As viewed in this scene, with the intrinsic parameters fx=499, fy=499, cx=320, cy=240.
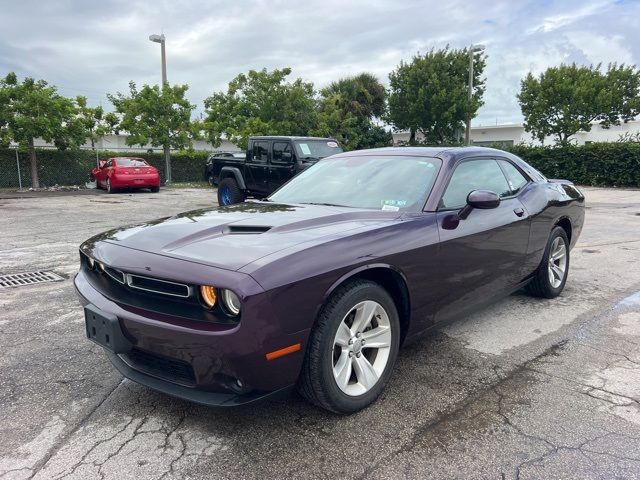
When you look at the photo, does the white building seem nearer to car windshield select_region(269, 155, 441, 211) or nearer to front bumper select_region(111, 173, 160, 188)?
front bumper select_region(111, 173, 160, 188)

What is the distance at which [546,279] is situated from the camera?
478 centimetres

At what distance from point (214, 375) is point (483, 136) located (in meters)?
42.5

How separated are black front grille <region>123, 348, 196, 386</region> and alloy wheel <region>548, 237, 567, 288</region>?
373 cm

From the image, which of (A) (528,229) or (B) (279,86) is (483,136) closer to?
(B) (279,86)

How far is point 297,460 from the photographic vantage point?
2385 mm

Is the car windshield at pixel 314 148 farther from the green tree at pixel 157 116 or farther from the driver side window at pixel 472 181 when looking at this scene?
the green tree at pixel 157 116

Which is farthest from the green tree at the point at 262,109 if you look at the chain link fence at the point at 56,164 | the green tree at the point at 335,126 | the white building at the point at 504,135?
the white building at the point at 504,135

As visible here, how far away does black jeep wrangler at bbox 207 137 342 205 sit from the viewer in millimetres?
11281

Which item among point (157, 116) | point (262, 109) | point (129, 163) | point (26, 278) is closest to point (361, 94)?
point (262, 109)

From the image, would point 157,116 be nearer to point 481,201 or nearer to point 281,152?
point 281,152

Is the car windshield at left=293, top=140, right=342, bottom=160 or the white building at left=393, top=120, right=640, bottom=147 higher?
the white building at left=393, top=120, right=640, bottom=147

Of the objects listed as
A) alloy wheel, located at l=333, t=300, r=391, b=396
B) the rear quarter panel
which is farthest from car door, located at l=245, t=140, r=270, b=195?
alloy wheel, located at l=333, t=300, r=391, b=396

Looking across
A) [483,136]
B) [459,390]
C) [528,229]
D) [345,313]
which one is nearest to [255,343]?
[345,313]

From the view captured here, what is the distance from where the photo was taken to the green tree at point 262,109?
2506 cm
